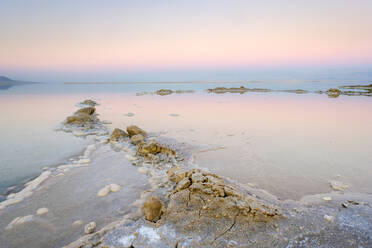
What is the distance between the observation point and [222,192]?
2.36m

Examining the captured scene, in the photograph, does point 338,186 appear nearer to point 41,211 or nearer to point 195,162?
point 195,162

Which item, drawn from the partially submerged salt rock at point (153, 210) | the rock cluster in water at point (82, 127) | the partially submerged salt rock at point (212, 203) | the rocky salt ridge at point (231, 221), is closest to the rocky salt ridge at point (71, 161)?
the rock cluster in water at point (82, 127)

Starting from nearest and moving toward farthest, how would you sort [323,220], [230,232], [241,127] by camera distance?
[230,232]
[323,220]
[241,127]

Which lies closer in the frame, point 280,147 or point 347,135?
point 280,147

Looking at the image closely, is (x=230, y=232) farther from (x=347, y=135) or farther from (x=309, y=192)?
(x=347, y=135)

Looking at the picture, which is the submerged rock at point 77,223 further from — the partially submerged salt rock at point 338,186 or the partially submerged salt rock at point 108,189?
the partially submerged salt rock at point 338,186

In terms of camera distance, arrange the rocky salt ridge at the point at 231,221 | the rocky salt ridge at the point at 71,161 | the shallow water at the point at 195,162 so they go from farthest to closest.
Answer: the rocky salt ridge at the point at 71,161 < the shallow water at the point at 195,162 < the rocky salt ridge at the point at 231,221

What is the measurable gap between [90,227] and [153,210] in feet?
2.39

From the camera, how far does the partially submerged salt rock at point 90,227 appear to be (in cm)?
216

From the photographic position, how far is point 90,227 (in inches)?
86.4

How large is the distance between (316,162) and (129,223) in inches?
148

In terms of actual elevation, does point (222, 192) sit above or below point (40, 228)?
above

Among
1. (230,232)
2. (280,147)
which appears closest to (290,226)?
(230,232)

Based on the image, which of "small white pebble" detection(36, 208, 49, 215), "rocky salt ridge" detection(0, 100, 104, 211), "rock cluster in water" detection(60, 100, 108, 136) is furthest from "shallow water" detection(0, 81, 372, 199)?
"small white pebble" detection(36, 208, 49, 215)
